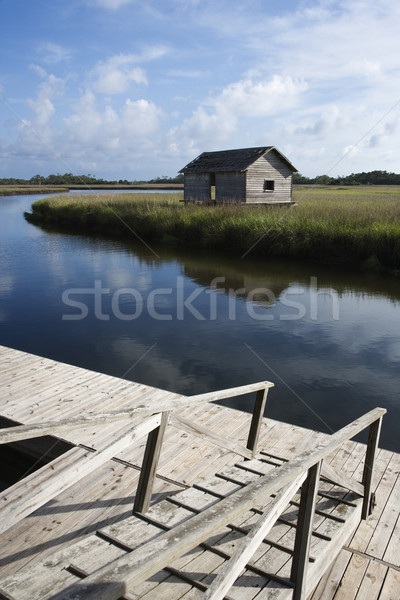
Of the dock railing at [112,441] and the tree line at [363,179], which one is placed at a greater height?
the tree line at [363,179]

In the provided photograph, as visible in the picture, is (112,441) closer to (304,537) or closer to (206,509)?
(206,509)

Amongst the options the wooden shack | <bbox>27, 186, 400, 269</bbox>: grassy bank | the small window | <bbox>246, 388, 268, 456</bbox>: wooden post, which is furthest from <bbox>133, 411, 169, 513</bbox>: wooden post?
the small window

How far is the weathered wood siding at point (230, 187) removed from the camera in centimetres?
3162

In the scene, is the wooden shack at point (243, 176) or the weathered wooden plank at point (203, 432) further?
the wooden shack at point (243, 176)

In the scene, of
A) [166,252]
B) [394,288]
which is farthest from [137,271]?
[394,288]

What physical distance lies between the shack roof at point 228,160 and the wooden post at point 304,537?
2936 centimetres

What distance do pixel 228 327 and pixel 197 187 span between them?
24.5 m

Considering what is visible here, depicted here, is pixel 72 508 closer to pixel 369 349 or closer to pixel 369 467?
pixel 369 467

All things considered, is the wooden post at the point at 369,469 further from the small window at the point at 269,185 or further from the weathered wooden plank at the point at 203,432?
the small window at the point at 269,185

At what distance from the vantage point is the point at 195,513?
10.7 ft

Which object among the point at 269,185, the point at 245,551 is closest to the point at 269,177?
the point at 269,185

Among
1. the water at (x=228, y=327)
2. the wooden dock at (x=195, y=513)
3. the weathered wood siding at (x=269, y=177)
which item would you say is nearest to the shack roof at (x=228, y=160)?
the weathered wood siding at (x=269, y=177)

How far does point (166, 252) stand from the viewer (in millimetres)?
25531

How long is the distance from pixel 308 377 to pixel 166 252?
17274 mm
